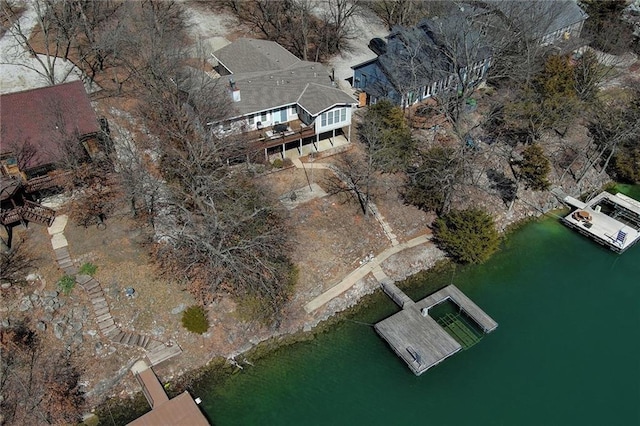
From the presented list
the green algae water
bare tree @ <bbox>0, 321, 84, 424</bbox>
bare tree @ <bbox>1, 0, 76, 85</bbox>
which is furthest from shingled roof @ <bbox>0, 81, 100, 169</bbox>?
the green algae water

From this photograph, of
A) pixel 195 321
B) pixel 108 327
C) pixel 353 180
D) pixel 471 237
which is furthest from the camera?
pixel 353 180

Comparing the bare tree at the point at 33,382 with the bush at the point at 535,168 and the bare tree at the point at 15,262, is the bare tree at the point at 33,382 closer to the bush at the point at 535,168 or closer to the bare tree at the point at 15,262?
the bare tree at the point at 15,262

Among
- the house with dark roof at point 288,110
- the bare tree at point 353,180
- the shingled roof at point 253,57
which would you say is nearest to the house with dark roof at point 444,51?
the house with dark roof at point 288,110

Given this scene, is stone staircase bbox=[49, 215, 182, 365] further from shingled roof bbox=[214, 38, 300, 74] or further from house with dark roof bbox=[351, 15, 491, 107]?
house with dark roof bbox=[351, 15, 491, 107]

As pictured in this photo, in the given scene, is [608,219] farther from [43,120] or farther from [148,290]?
[43,120]

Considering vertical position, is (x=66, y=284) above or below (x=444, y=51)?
below

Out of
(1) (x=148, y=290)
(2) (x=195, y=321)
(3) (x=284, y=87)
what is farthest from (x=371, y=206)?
(1) (x=148, y=290)

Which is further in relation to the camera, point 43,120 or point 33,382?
point 43,120
